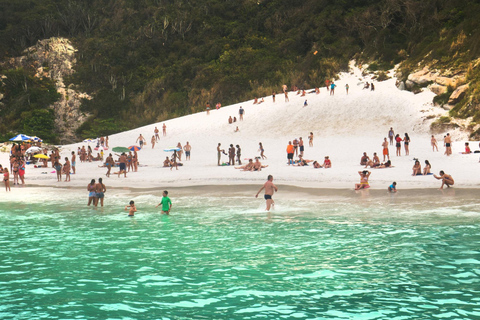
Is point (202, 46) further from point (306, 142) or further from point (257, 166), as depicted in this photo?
point (257, 166)

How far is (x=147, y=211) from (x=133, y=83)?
57.4 meters

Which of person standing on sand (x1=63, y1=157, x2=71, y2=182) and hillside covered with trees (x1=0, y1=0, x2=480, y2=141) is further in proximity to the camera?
hillside covered with trees (x1=0, y1=0, x2=480, y2=141)

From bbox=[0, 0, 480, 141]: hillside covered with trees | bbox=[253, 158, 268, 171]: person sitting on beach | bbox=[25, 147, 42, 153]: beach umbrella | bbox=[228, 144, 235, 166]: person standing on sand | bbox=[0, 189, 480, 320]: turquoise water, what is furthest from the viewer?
bbox=[0, 0, 480, 141]: hillside covered with trees

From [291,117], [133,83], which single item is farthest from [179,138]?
[133,83]

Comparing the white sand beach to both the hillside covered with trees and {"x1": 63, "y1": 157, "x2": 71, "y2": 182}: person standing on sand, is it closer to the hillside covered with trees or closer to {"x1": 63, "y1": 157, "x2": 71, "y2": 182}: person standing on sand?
{"x1": 63, "y1": 157, "x2": 71, "y2": 182}: person standing on sand

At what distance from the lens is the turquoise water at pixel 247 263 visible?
8141 millimetres

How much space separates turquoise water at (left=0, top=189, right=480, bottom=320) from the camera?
26.7ft

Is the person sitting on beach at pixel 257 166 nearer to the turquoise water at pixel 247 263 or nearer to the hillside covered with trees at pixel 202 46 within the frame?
the turquoise water at pixel 247 263

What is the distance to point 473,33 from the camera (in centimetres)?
4550

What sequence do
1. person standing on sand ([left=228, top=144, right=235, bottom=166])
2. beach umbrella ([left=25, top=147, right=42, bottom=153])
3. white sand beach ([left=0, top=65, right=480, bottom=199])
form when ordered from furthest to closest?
1. beach umbrella ([left=25, top=147, right=42, bottom=153])
2. person standing on sand ([left=228, top=144, right=235, bottom=166])
3. white sand beach ([left=0, top=65, right=480, bottom=199])

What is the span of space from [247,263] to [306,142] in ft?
94.8

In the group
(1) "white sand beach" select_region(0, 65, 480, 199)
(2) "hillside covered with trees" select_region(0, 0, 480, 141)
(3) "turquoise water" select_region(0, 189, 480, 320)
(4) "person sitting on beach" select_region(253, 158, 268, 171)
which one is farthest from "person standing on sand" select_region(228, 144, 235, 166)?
(2) "hillside covered with trees" select_region(0, 0, 480, 141)

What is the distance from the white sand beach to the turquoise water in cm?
806

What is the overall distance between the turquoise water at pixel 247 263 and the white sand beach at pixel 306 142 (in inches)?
317
